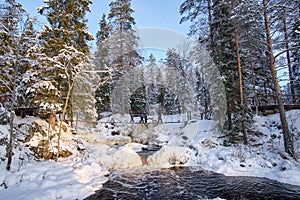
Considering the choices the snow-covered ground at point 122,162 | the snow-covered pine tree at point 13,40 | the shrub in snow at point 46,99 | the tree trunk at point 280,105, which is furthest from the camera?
the shrub in snow at point 46,99

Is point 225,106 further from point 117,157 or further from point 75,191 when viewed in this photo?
point 75,191

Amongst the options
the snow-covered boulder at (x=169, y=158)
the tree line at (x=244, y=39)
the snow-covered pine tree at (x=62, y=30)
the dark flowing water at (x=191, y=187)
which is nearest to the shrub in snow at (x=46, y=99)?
the snow-covered pine tree at (x=62, y=30)

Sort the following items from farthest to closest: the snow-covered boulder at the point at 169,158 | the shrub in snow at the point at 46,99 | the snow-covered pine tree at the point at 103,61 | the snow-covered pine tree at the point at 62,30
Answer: the snow-covered pine tree at the point at 103,61, the snow-covered pine tree at the point at 62,30, the snow-covered boulder at the point at 169,158, the shrub in snow at the point at 46,99

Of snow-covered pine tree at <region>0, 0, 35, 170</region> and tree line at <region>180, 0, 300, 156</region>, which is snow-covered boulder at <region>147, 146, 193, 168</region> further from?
snow-covered pine tree at <region>0, 0, 35, 170</region>

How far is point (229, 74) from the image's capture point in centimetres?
1095

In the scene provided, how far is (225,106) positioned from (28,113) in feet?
38.8

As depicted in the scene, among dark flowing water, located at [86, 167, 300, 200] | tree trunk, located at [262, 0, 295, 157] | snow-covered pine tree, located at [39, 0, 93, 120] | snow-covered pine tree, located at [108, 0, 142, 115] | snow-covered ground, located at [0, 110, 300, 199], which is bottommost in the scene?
dark flowing water, located at [86, 167, 300, 200]

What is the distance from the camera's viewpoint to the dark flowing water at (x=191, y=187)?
4914 millimetres

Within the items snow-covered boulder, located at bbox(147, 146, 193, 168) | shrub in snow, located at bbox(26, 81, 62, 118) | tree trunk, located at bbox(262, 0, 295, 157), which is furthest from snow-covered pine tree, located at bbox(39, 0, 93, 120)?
tree trunk, located at bbox(262, 0, 295, 157)

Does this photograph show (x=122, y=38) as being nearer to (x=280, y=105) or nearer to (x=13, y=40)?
(x=13, y=40)

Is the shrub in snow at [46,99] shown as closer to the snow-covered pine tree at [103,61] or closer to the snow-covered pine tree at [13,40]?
the snow-covered pine tree at [13,40]

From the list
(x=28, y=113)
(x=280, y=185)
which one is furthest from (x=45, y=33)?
(x=280, y=185)

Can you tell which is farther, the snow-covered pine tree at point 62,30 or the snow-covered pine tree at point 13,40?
the snow-covered pine tree at point 62,30

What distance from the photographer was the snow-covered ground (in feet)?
16.5
